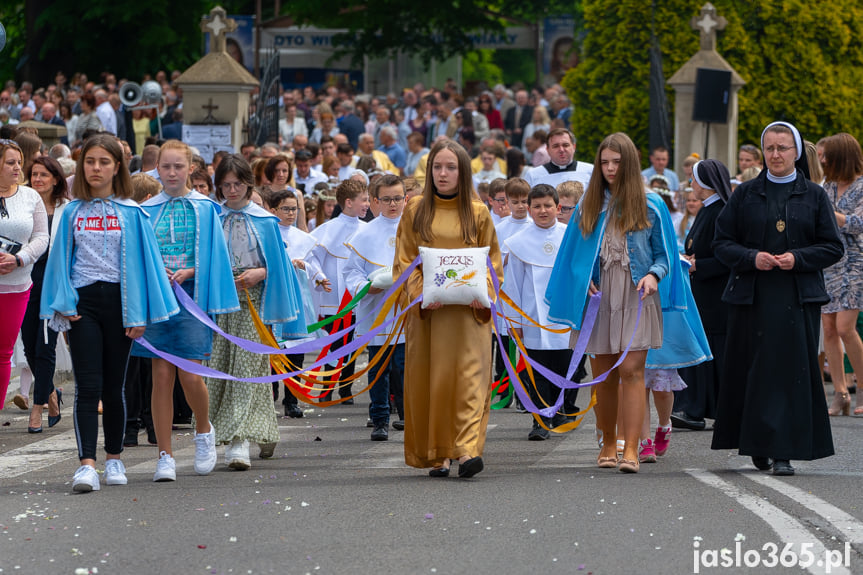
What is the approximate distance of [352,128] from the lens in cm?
2464

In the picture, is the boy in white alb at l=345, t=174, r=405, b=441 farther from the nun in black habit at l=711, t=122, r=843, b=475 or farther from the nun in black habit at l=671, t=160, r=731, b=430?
the nun in black habit at l=711, t=122, r=843, b=475

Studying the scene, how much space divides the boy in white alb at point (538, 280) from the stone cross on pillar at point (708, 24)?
11.2m

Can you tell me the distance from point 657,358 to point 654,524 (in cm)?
251

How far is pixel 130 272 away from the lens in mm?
8375

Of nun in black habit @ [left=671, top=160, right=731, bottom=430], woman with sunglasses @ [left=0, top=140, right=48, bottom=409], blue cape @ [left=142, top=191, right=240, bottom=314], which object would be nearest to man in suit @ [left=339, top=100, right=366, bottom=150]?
nun in black habit @ [left=671, top=160, right=731, bottom=430]

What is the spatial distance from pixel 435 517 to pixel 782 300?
2.67 m

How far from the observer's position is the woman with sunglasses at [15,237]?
10.3 metres

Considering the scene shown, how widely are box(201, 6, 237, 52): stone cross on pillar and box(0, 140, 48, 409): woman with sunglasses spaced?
12044 mm

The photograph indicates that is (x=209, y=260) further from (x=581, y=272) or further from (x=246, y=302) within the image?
(x=581, y=272)

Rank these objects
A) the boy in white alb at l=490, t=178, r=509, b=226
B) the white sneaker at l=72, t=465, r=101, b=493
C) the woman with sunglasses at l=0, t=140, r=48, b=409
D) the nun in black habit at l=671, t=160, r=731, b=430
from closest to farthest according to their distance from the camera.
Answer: the white sneaker at l=72, t=465, r=101, b=493 < the woman with sunglasses at l=0, t=140, r=48, b=409 < the nun in black habit at l=671, t=160, r=731, b=430 < the boy in white alb at l=490, t=178, r=509, b=226

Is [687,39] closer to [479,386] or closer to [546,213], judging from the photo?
[546,213]

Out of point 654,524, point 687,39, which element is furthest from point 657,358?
point 687,39

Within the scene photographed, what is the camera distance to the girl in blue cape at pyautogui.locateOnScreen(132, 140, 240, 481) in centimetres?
884

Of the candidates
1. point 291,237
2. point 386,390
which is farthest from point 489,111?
point 386,390
